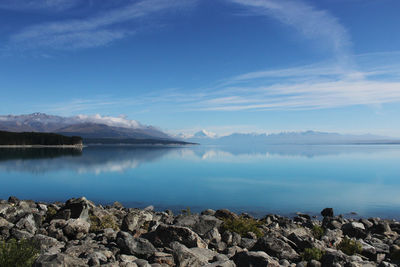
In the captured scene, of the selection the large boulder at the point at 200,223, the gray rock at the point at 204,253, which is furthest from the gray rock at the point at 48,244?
the large boulder at the point at 200,223

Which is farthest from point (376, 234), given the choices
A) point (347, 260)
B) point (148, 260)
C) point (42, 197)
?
point (42, 197)

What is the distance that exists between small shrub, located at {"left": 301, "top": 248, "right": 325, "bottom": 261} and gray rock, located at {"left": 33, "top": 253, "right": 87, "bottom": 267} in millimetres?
7418

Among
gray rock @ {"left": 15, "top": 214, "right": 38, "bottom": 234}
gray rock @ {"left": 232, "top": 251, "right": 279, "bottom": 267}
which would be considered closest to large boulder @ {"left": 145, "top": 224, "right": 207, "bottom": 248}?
gray rock @ {"left": 232, "top": 251, "right": 279, "bottom": 267}

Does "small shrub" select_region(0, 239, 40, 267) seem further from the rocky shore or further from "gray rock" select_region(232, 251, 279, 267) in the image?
"gray rock" select_region(232, 251, 279, 267)

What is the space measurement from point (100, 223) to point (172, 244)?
19.4 feet

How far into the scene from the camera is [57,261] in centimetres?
892

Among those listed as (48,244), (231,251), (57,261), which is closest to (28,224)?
(48,244)

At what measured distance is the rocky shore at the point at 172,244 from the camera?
34.3 ft

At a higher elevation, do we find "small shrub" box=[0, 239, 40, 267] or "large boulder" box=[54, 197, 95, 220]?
"small shrub" box=[0, 239, 40, 267]

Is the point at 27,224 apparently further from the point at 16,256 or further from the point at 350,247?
the point at 350,247

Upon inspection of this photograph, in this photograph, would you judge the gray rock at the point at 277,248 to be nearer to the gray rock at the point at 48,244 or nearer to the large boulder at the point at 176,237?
the large boulder at the point at 176,237

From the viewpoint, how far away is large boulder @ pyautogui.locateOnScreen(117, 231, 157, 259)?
11383 mm

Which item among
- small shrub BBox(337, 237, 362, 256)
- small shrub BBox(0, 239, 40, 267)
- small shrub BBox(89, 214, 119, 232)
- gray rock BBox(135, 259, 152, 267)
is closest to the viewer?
small shrub BBox(0, 239, 40, 267)

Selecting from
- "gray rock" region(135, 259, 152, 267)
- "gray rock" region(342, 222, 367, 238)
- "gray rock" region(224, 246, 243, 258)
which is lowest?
"gray rock" region(342, 222, 367, 238)
